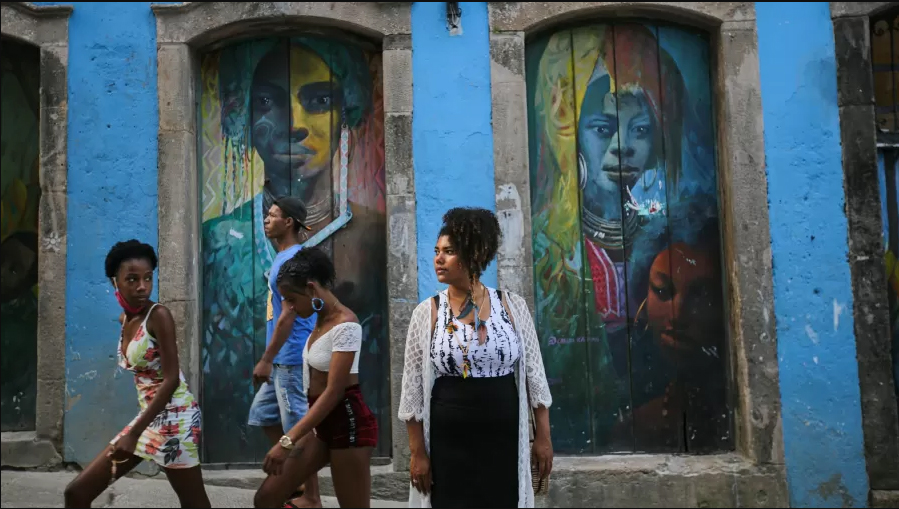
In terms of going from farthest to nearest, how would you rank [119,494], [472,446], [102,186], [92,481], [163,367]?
[102,186] < [119,494] < [163,367] < [92,481] < [472,446]

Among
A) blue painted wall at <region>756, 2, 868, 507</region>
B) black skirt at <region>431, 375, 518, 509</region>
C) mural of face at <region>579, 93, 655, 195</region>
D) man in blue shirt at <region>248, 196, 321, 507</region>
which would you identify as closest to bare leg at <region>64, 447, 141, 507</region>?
man in blue shirt at <region>248, 196, 321, 507</region>

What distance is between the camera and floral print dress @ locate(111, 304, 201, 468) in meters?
4.00

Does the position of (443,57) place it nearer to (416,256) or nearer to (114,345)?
(416,256)

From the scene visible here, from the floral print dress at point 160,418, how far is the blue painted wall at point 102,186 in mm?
2143

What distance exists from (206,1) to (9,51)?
1636mm

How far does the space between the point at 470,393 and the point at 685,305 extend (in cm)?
323

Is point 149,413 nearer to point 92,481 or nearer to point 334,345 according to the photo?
point 92,481

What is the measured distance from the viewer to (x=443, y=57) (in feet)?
20.4

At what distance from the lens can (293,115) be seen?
6527 mm

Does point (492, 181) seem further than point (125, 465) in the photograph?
Yes

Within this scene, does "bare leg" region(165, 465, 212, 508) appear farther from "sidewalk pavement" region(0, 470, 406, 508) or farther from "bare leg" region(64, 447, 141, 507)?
"sidewalk pavement" region(0, 470, 406, 508)

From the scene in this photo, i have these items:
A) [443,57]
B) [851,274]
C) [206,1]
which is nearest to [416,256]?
[443,57]

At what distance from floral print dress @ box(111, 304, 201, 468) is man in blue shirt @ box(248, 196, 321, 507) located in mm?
731

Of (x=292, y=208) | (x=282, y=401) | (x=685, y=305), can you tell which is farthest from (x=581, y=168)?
(x=282, y=401)
